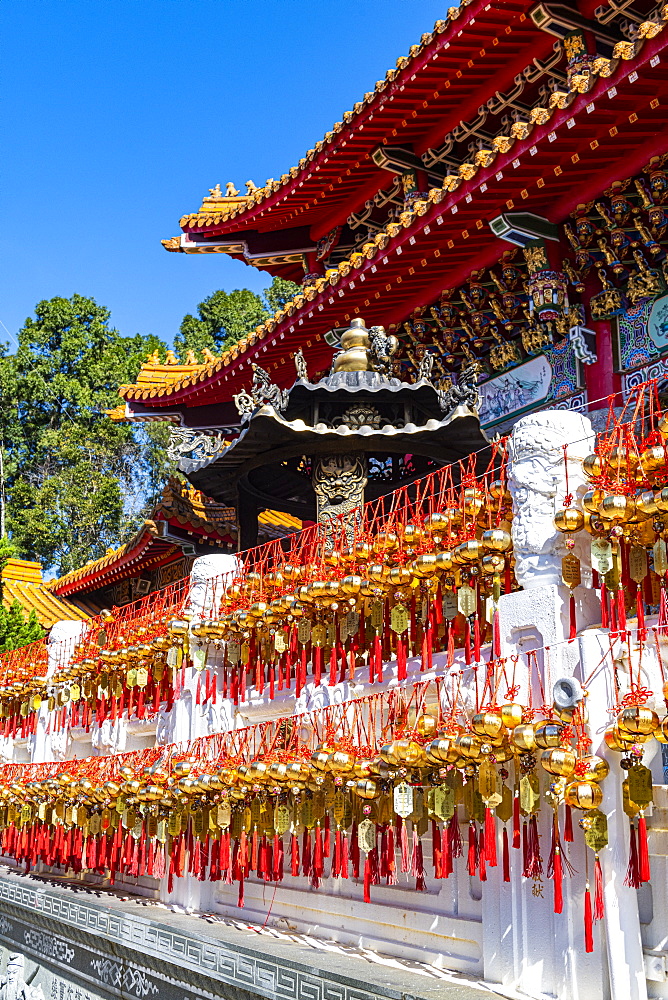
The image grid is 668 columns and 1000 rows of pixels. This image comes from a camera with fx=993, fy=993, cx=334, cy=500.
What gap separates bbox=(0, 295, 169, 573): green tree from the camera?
85.8ft

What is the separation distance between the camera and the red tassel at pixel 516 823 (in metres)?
4.34

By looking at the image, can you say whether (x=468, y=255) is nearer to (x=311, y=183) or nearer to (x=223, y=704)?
(x=311, y=183)

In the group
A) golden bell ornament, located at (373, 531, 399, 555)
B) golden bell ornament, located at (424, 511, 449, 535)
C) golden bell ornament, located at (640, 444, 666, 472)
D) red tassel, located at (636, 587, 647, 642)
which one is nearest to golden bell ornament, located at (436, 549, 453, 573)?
golden bell ornament, located at (424, 511, 449, 535)

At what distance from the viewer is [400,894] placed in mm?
5363

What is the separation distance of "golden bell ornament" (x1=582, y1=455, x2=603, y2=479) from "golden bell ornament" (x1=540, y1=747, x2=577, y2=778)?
4.16 feet

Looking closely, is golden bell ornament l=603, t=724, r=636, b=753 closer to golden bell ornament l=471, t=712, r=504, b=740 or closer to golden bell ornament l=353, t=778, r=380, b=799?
golden bell ornament l=471, t=712, r=504, b=740

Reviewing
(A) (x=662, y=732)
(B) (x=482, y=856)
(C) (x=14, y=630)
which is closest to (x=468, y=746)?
(B) (x=482, y=856)

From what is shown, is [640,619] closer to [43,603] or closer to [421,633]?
[421,633]

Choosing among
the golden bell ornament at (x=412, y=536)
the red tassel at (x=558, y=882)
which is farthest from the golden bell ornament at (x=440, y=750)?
the golden bell ornament at (x=412, y=536)

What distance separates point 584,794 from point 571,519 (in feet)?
4.01

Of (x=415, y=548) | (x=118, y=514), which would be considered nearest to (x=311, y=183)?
(x=415, y=548)

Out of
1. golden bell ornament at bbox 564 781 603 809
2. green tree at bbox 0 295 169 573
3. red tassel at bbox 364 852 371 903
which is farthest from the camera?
green tree at bbox 0 295 169 573

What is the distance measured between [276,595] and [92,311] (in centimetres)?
2821

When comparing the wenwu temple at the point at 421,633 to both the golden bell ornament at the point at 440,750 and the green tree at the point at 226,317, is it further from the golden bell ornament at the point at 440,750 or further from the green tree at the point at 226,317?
the green tree at the point at 226,317
